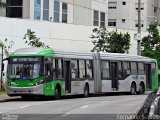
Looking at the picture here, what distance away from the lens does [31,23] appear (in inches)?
1818

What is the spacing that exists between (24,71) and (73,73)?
12.9 feet

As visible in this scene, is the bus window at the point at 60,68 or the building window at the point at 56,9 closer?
the bus window at the point at 60,68

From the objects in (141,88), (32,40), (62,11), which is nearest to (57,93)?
(141,88)

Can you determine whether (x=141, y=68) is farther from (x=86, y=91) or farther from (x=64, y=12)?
(x=64, y=12)

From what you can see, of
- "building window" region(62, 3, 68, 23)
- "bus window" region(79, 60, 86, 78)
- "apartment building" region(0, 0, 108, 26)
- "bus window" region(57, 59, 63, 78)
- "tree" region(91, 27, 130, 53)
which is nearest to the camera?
"bus window" region(57, 59, 63, 78)

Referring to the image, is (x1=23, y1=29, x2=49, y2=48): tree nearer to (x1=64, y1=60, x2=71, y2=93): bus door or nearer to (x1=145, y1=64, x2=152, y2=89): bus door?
(x1=145, y1=64, x2=152, y2=89): bus door

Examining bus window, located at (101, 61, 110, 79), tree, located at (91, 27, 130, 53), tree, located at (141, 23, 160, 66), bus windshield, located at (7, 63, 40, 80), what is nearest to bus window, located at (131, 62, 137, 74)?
bus window, located at (101, 61, 110, 79)

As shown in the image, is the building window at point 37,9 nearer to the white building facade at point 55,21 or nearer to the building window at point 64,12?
the white building facade at point 55,21

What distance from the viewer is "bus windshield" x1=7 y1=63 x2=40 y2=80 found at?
2689 cm

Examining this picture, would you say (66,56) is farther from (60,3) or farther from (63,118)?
(60,3)

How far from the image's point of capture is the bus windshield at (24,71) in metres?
26.9

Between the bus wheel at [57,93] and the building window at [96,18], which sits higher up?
the building window at [96,18]

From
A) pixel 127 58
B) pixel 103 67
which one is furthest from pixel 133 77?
pixel 103 67

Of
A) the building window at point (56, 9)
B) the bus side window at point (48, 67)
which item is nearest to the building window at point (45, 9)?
the building window at point (56, 9)
